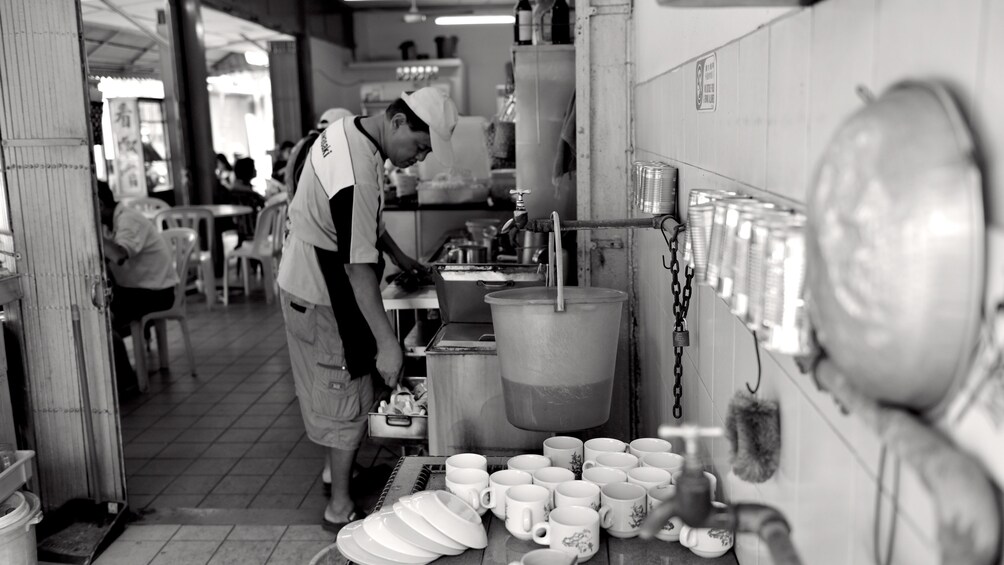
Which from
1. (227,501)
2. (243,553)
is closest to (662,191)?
(243,553)

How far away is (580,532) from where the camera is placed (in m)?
1.68

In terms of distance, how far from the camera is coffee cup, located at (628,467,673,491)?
186 centimetres

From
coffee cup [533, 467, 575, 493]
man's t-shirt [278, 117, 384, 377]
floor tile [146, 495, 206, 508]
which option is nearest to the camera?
coffee cup [533, 467, 575, 493]

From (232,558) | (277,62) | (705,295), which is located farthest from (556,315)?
(277,62)

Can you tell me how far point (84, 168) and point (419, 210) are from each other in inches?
95.1

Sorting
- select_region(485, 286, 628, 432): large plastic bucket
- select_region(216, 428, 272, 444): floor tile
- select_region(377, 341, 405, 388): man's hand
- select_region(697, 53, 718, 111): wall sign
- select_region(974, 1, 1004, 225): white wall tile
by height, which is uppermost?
select_region(697, 53, 718, 111): wall sign

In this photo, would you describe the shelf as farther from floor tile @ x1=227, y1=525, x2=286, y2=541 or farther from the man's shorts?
floor tile @ x1=227, y1=525, x2=286, y2=541

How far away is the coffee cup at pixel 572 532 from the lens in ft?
5.51

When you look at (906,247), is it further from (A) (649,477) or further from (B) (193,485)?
(B) (193,485)

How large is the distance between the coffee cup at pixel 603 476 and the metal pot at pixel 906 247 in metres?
1.15

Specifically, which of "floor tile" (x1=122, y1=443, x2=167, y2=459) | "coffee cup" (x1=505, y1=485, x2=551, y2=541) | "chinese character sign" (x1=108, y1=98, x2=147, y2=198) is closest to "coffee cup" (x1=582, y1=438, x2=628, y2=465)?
"coffee cup" (x1=505, y1=485, x2=551, y2=541)

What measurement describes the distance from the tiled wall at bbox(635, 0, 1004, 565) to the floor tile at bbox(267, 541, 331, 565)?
1.82 meters

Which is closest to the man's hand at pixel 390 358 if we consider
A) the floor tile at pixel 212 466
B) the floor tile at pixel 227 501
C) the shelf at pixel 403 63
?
the floor tile at pixel 227 501

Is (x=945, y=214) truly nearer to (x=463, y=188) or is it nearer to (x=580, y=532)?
(x=580, y=532)
